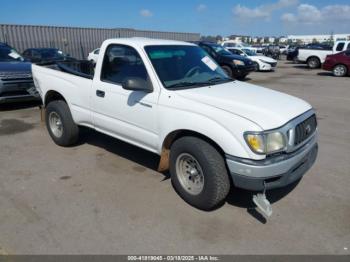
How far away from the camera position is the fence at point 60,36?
74.3 ft

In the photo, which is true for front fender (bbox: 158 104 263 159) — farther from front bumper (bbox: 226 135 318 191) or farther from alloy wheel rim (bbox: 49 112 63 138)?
alloy wheel rim (bbox: 49 112 63 138)

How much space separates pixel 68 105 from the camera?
5.09 metres

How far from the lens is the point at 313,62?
2180 cm

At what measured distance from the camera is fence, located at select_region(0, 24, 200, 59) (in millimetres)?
22641

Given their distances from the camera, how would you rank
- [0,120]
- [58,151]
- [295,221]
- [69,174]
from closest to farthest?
[295,221] → [69,174] → [58,151] → [0,120]

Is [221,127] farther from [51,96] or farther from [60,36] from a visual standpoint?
[60,36]

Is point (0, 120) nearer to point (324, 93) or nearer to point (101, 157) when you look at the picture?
point (101, 157)

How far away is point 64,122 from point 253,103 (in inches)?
127

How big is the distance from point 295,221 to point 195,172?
47.1 inches

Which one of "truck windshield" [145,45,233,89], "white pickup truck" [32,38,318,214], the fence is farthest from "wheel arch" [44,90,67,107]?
the fence

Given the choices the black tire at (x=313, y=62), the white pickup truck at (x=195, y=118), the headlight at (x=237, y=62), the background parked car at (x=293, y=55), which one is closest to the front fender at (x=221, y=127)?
the white pickup truck at (x=195, y=118)

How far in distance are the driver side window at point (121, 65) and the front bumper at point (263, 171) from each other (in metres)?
1.65

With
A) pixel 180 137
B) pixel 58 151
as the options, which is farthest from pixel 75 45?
pixel 180 137

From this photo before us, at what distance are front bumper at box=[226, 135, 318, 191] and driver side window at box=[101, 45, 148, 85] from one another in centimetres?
165
